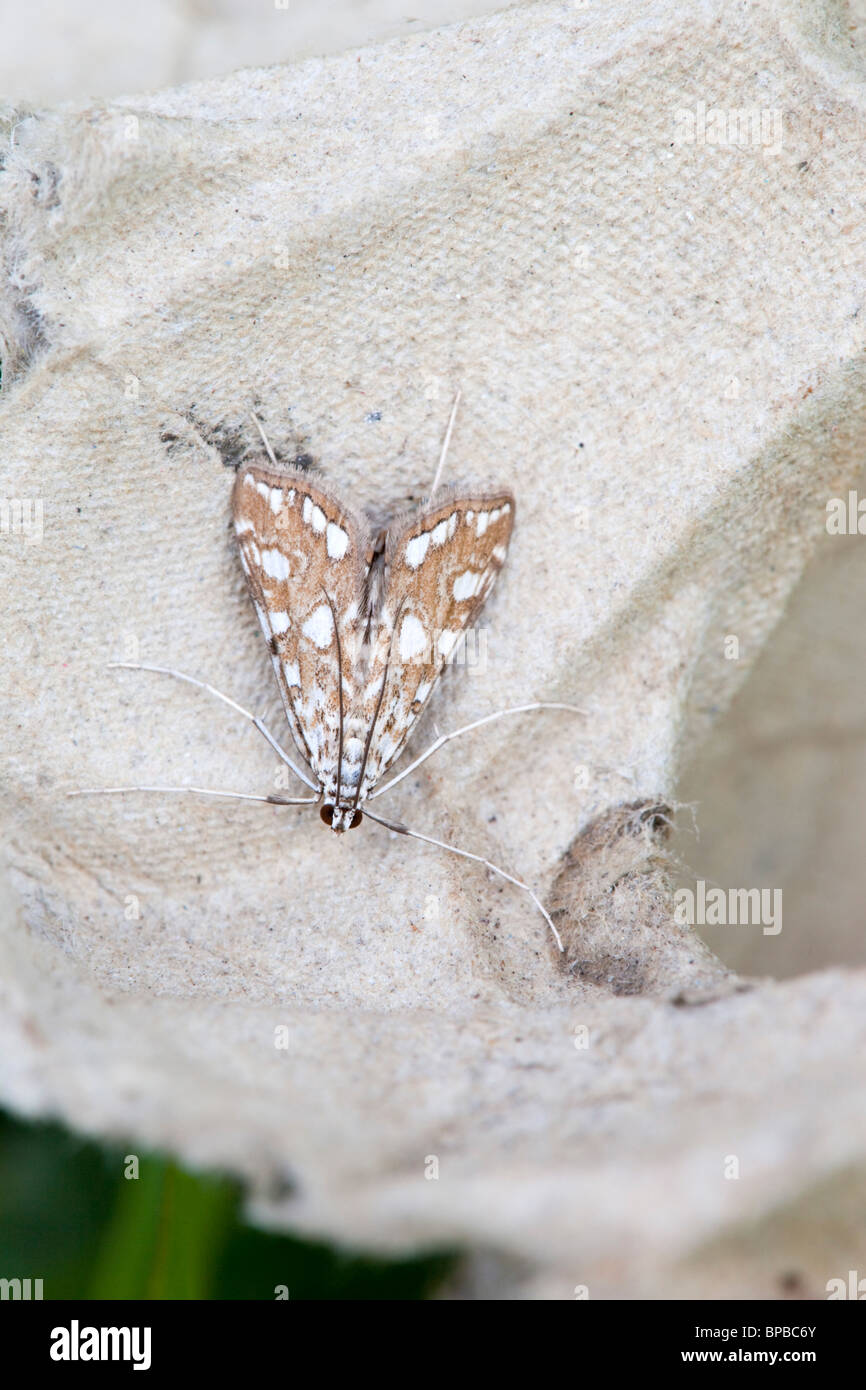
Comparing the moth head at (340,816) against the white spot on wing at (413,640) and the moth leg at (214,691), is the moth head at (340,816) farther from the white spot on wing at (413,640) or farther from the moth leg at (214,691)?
the white spot on wing at (413,640)

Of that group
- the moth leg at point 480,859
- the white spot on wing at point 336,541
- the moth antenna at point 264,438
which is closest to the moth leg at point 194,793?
the moth leg at point 480,859

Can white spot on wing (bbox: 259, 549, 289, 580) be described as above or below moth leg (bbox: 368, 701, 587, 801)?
above

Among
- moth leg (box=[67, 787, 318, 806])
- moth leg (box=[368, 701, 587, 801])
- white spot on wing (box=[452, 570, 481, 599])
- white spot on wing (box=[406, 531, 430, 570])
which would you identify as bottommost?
moth leg (box=[67, 787, 318, 806])

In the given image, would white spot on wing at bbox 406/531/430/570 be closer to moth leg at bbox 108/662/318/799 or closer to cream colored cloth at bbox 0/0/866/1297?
cream colored cloth at bbox 0/0/866/1297

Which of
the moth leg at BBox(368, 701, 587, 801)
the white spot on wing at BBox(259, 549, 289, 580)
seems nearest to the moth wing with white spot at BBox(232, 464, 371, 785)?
the white spot on wing at BBox(259, 549, 289, 580)

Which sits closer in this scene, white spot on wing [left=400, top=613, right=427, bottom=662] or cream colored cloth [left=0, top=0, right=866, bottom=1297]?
cream colored cloth [left=0, top=0, right=866, bottom=1297]

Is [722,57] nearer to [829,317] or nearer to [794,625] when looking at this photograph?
[829,317]

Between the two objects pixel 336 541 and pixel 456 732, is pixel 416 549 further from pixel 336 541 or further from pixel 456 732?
pixel 456 732

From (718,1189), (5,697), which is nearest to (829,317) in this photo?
(718,1189)
